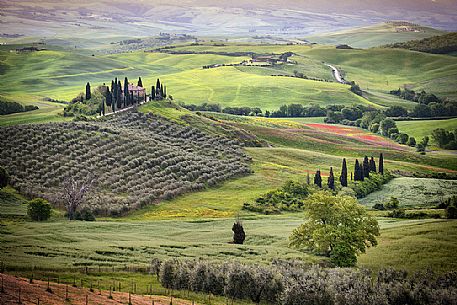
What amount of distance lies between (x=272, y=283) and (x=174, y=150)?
245ft

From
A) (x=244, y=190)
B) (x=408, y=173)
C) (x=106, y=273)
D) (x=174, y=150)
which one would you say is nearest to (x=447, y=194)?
(x=408, y=173)

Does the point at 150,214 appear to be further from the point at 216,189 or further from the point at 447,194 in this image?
the point at 447,194

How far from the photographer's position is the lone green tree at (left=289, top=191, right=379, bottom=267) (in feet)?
210

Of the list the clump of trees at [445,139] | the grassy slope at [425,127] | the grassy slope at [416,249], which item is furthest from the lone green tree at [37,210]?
the grassy slope at [425,127]

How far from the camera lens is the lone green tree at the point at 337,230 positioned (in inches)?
2522

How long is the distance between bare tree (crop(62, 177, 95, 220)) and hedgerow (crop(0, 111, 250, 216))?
152 centimetres

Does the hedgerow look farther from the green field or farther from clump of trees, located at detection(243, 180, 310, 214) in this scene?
the green field

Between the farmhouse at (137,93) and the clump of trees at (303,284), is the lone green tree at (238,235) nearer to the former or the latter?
the clump of trees at (303,284)

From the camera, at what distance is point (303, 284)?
50344 mm

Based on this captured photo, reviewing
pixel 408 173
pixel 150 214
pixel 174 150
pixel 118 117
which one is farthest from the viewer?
pixel 118 117

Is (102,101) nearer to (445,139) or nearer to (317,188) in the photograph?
(317,188)

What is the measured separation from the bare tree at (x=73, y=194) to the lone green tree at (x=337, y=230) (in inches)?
1327

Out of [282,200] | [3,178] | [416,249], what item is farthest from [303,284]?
[3,178]

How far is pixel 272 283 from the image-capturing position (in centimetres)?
5134
